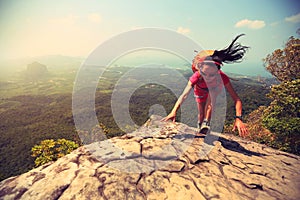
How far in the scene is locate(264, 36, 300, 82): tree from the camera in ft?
41.8

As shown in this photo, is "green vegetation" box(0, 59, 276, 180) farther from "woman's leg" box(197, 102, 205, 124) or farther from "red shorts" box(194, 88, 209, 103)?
"red shorts" box(194, 88, 209, 103)

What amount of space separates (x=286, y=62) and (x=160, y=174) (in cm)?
1451

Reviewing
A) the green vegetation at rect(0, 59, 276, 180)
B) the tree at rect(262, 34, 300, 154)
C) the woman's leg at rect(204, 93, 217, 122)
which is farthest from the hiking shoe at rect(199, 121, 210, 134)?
the green vegetation at rect(0, 59, 276, 180)

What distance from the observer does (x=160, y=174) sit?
12.5 ft

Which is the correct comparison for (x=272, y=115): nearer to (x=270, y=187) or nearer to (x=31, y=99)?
(x=270, y=187)

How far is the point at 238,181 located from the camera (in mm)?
3738

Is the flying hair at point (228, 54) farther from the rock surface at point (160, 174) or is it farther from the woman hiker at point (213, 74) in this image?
the rock surface at point (160, 174)

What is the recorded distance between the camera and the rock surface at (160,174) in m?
3.31

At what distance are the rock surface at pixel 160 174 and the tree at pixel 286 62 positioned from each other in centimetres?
1040

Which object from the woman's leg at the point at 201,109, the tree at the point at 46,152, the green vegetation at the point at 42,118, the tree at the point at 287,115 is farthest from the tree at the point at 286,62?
the tree at the point at 46,152

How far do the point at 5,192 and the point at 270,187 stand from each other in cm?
502

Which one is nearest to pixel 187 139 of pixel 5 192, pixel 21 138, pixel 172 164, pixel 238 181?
pixel 172 164

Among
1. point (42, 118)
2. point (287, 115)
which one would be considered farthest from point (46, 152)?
point (42, 118)

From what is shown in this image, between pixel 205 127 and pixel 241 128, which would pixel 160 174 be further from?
pixel 205 127
